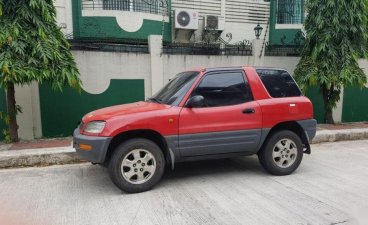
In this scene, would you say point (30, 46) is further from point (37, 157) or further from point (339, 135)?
point (339, 135)

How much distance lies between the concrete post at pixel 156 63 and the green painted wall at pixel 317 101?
4.56 m

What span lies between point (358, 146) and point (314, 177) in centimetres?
302

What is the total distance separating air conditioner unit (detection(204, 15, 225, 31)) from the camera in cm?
1304

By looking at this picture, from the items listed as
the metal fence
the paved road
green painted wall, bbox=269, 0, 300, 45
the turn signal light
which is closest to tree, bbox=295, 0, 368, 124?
the metal fence

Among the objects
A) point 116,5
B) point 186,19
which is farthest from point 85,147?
point 186,19

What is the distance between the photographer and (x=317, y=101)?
32.2ft

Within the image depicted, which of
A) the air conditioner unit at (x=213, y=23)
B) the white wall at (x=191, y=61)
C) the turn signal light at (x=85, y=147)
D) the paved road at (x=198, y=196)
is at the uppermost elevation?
the air conditioner unit at (x=213, y=23)

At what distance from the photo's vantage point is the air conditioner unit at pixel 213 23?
13.0 m

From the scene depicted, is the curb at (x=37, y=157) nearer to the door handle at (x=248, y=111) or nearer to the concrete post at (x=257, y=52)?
the door handle at (x=248, y=111)

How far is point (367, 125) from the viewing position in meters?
9.52

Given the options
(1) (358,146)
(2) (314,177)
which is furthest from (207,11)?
(2) (314,177)

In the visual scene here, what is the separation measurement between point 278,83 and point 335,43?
14.8 feet

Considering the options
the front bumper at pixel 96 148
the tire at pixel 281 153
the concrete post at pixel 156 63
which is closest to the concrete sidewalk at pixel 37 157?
the front bumper at pixel 96 148

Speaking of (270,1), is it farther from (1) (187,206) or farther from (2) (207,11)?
(1) (187,206)
